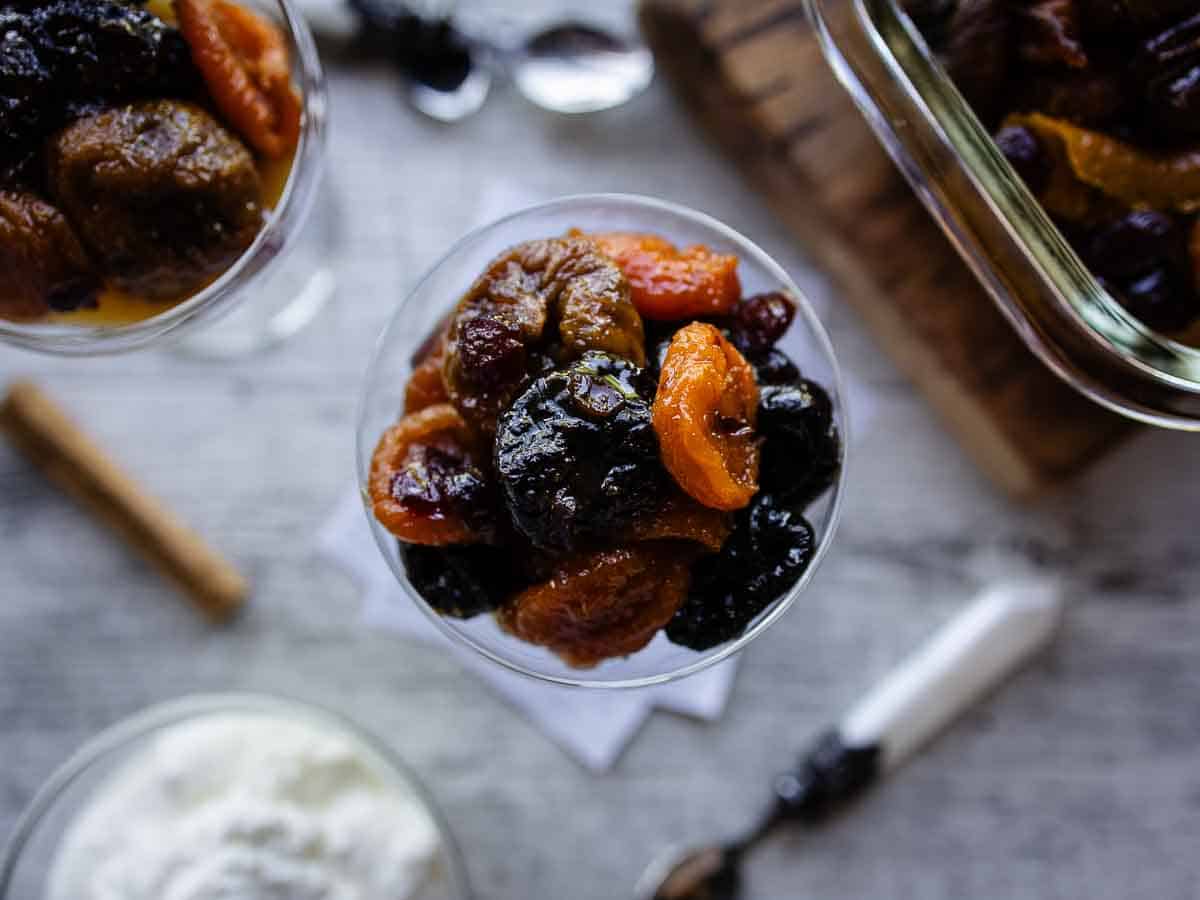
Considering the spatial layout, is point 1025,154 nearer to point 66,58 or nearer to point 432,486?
point 432,486

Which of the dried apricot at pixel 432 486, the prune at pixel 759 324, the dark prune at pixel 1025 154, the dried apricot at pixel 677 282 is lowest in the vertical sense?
the dried apricot at pixel 432 486

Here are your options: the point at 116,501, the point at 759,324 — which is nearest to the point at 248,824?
the point at 116,501

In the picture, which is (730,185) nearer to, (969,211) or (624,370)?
(969,211)

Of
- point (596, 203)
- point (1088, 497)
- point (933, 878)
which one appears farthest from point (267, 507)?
point (1088, 497)

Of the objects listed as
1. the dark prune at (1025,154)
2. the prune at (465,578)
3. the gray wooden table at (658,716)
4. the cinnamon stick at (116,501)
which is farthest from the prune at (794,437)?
the cinnamon stick at (116,501)

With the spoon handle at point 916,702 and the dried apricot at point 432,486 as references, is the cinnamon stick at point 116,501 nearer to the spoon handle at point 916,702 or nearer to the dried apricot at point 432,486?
the dried apricot at point 432,486

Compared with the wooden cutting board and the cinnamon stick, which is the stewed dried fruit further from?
the cinnamon stick

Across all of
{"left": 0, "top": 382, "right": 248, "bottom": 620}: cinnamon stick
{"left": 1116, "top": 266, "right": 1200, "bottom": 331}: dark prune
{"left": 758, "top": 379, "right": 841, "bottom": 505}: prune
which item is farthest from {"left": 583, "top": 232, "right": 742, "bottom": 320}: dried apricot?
{"left": 0, "top": 382, "right": 248, "bottom": 620}: cinnamon stick
